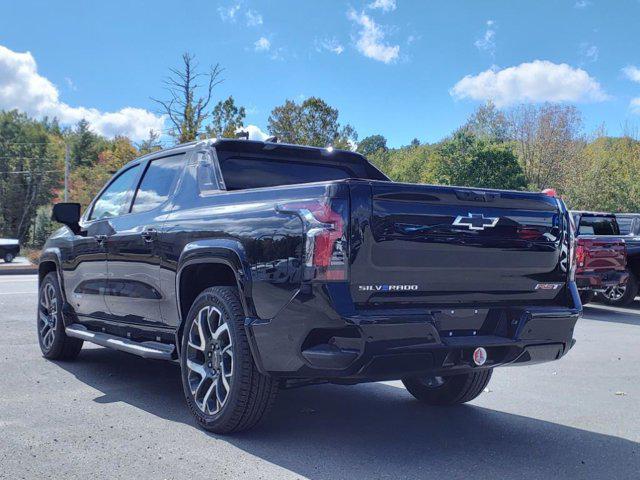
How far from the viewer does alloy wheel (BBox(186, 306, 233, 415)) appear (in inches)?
161

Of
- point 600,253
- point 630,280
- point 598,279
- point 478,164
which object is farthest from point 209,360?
point 478,164

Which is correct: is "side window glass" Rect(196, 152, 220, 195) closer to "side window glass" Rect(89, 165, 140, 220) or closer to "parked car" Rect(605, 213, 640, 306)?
"side window glass" Rect(89, 165, 140, 220)

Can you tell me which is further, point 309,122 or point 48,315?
point 309,122

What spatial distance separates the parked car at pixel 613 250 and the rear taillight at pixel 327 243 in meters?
9.51

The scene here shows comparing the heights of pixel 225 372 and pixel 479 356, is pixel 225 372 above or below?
below

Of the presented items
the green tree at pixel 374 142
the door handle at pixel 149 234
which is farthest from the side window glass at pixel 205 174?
the green tree at pixel 374 142

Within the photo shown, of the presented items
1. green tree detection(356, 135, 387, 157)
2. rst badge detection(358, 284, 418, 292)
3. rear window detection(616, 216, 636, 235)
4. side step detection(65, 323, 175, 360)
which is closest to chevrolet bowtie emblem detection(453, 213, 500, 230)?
rst badge detection(358, 284, 418, 292)

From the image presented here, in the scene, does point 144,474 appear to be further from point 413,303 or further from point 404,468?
point 413,303

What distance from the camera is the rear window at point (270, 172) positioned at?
201 inches

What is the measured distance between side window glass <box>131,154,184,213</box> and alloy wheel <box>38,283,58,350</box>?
5.52 ft

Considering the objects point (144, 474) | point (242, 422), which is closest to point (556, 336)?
point (242, 422)

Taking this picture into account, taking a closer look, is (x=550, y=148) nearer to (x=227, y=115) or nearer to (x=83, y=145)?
(x=227, y=115)

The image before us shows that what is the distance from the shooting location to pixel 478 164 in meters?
37.1

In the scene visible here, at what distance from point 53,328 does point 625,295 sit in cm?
1137
